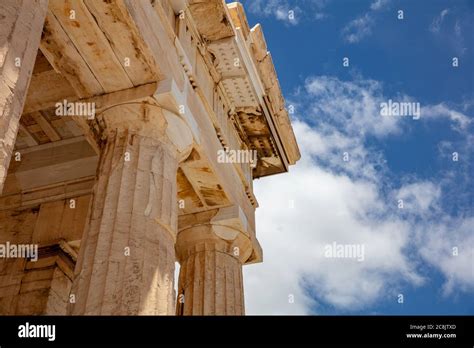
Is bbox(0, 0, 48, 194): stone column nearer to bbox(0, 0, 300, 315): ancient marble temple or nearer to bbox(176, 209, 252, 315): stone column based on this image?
bbox(0, 0, 300, 315): ancient marble temple

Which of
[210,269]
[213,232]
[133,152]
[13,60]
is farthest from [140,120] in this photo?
[210,269]

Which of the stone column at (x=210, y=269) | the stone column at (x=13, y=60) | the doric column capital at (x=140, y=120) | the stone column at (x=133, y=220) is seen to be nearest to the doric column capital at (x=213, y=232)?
the stone column at (x=210, y=269)

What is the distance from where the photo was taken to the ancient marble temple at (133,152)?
932 cm

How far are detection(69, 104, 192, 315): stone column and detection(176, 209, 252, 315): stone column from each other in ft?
12.3

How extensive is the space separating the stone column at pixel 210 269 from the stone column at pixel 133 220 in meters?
3.76

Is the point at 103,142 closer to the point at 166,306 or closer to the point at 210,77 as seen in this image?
the point at 166,306

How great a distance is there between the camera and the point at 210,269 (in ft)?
49.4

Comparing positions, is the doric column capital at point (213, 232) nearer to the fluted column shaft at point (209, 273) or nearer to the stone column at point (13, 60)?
the fluted column shaft at point (209, 273)

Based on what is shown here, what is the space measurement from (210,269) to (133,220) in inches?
216

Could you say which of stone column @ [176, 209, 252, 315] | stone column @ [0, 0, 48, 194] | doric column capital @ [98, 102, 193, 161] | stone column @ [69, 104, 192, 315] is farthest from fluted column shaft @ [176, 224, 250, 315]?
stone column @ [0, 0, 48, 194]

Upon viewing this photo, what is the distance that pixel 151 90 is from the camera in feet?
37.6

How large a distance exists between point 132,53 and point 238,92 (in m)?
6.39

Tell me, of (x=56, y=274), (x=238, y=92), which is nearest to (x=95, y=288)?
(x=56, y=274)

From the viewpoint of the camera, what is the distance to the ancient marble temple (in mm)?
9320
